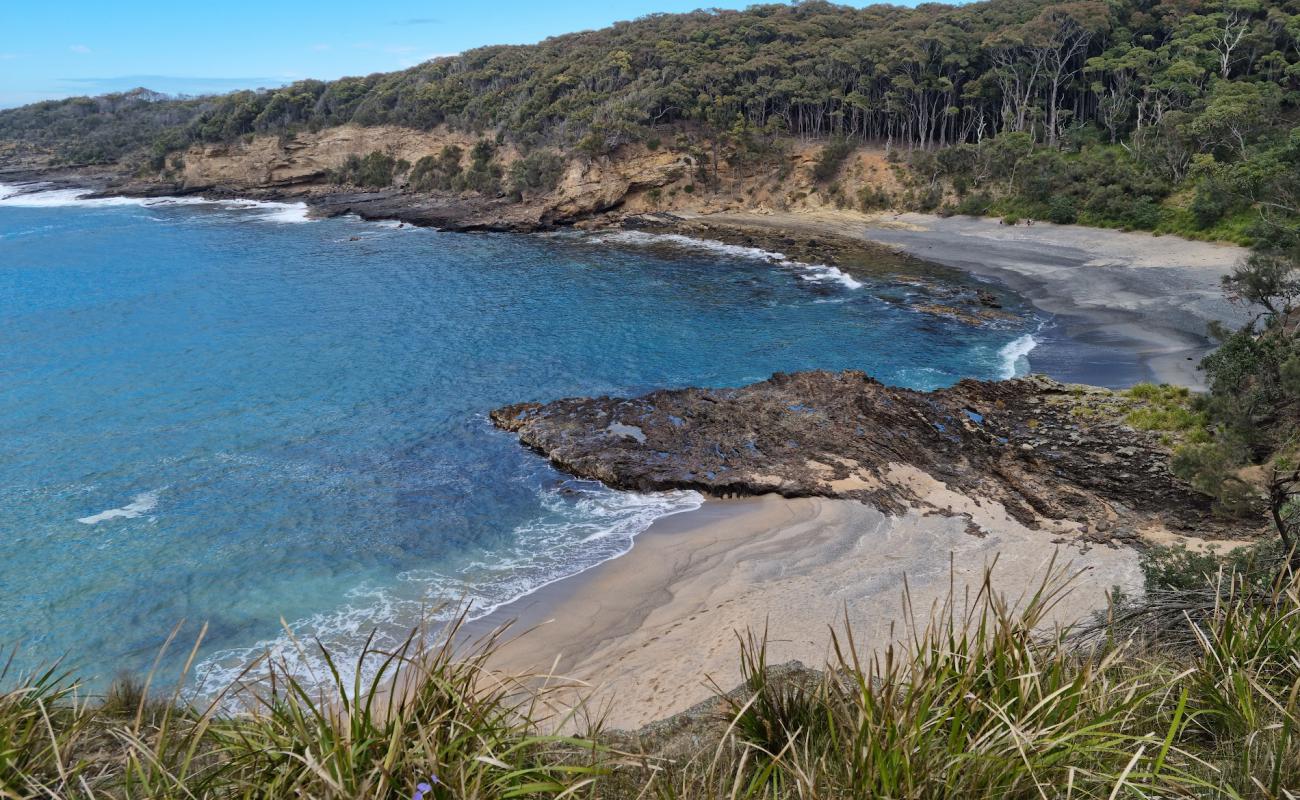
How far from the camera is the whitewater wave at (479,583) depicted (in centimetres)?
1277

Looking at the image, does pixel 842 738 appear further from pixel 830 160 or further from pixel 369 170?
pixel 369 170

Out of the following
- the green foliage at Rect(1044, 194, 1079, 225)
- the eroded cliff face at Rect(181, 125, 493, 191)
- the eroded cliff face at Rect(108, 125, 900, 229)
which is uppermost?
the eroded cliff face at Rect(181, 125, 493, 191)

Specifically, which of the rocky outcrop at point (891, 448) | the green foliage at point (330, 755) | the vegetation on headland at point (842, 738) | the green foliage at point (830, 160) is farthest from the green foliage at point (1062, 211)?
the green foliage at point (330, 755)

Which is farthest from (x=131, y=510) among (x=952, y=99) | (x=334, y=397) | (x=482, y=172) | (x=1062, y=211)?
(x=952, y=99)

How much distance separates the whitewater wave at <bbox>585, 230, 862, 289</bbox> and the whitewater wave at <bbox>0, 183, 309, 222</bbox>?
24.4m

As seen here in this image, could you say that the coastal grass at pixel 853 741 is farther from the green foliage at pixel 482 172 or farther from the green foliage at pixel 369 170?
the green foliage at pixel 369 170

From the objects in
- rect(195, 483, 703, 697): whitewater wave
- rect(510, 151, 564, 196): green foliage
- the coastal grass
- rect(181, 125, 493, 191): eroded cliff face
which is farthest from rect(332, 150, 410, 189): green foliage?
the coastal grass

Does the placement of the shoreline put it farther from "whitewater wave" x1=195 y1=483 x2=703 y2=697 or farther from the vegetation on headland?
the vegetation on headland

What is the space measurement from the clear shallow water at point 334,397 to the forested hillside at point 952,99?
45.5ft

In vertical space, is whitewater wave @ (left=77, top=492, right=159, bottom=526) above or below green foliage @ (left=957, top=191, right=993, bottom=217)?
below

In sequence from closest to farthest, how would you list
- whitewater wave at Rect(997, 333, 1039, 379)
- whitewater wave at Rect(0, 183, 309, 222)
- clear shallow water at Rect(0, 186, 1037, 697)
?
clear shallow water at Rect(0, 186, 1037, 697), whitewater wave at Rect(997, 333, 1039, 379), whitewater wave at Rect(0, 183, 309, 222)

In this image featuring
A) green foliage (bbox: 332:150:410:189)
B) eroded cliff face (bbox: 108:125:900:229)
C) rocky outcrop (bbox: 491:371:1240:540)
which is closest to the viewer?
rocky outcrop (bbox: 491:371:1240:540)

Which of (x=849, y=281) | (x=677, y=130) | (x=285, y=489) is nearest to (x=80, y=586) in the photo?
(x=285, y=489)

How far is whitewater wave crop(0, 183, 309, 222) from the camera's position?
59644mm
